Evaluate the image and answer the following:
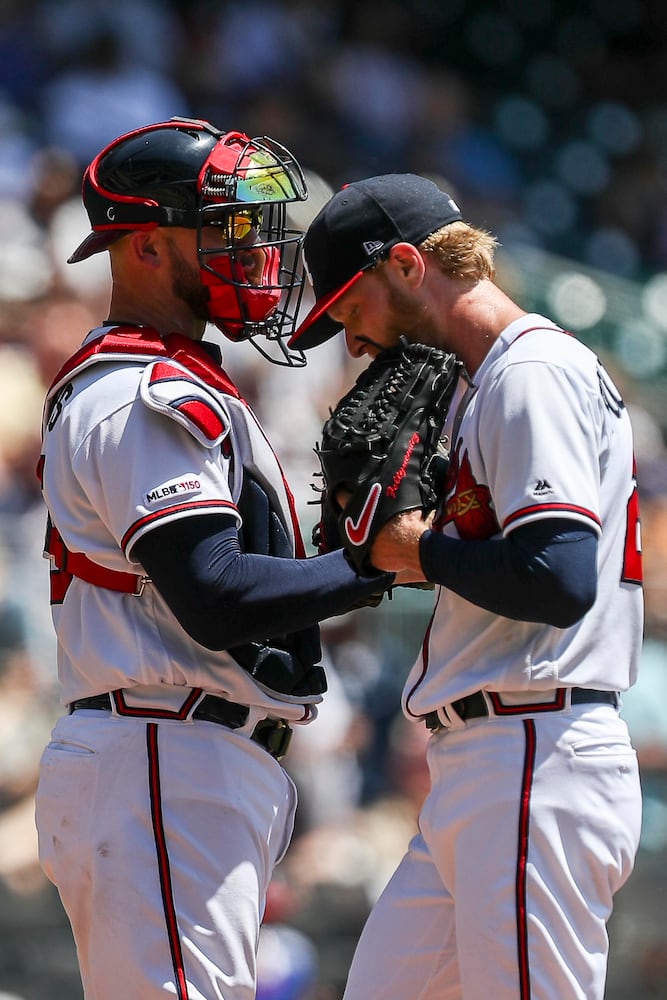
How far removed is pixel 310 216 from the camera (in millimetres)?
5918

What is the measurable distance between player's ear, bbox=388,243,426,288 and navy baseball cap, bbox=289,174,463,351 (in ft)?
0.06

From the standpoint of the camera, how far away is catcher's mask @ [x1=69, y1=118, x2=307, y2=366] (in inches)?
107

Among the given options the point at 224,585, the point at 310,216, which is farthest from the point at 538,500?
the point at 310,216

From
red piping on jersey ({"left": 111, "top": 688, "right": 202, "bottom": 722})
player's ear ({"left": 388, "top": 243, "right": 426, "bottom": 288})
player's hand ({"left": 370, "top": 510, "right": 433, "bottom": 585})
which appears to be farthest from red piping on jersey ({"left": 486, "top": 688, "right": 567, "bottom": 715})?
player's ear ({"left": 388, "top": 243, "right": 426, "bottom": 288})

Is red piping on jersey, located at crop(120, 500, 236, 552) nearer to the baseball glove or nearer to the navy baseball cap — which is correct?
the baseball glove

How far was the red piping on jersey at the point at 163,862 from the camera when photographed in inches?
96.0

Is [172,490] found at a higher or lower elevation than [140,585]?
higher

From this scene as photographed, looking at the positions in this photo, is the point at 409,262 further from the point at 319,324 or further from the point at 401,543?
the point at 401,543

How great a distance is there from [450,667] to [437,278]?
79 centimetres

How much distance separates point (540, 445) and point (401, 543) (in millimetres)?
339

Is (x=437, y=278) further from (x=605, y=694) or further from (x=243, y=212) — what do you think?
(x=605, y=694)

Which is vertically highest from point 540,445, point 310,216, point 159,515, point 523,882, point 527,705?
point 540,445

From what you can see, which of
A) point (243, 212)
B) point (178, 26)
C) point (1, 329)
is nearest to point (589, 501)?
point (243, 212)

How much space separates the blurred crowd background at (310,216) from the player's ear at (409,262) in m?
1.16
